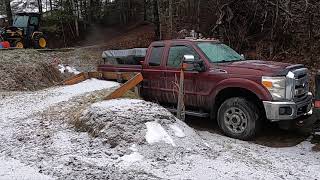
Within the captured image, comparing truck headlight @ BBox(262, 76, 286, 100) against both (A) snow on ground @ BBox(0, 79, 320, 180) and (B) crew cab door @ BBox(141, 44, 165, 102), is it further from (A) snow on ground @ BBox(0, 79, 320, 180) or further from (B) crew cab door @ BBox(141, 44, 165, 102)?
(B) crew cab door @ BBox(141, 44, 165, 102)

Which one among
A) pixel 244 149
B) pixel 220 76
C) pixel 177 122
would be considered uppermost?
pixel 220 76

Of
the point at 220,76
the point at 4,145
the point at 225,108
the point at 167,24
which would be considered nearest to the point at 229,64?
the point at 220,76

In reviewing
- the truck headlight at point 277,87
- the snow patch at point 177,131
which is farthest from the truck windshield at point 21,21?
the truck headlight at point 277,87

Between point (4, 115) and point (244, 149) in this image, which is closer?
point (244, 149)

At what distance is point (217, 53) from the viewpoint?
8797 mm

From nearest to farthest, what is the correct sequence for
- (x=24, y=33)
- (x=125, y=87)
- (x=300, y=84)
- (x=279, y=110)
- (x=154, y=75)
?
→ 1. (x=279, y=110)
2. (x=300, y=84)
3. (x=125, y=87)
4. (x=154, y=75)
5. (x=24, y=33)

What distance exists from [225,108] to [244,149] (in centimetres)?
123

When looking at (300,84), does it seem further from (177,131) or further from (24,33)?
(24,33)

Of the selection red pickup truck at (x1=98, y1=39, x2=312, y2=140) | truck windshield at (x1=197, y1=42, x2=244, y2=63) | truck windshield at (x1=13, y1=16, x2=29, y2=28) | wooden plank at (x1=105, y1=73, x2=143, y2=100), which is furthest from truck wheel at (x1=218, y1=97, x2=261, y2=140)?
truck windshield at (x1=13, y1=16, x2=29, y2=28)

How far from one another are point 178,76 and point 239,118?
1.80m

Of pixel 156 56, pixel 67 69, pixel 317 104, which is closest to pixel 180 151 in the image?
pixel 317 104

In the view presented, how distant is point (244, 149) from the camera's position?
22.6ft

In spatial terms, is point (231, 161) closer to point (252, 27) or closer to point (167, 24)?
point (252, 27)

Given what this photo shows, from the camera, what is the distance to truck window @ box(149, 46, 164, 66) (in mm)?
9336
